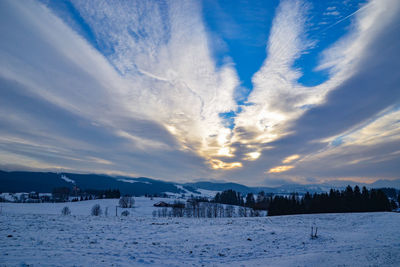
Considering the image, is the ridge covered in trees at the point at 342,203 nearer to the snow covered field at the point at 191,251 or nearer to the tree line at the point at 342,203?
the tree line at the point at 342,203

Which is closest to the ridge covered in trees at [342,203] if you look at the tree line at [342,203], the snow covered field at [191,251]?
the tree line at [342,203]

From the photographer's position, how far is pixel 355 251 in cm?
1625

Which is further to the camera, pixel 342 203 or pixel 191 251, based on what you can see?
pixel 342 203

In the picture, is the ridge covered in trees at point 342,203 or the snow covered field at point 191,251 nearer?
the snow covered field at point 191,251

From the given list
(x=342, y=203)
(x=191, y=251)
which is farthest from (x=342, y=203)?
(x=191, y=251)

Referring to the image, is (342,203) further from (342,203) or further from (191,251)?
(191,251)

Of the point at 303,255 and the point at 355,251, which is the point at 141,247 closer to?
the point at 303,255

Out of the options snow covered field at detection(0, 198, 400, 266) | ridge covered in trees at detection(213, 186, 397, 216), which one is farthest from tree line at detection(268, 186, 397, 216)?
snow covered field at detection(0, 198, 400, 266)

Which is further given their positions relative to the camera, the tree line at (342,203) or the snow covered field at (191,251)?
the tree line at (342,203)

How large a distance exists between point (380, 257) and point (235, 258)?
1081 cm

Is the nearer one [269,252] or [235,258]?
[235,258]

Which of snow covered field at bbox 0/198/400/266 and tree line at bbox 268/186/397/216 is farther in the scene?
tree line at bbox 268/186/397/216

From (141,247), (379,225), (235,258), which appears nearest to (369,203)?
(379,225)

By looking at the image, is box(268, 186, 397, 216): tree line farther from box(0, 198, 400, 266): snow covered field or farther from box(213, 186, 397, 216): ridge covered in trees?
box(0, 198, 400, 266): snow covered field
